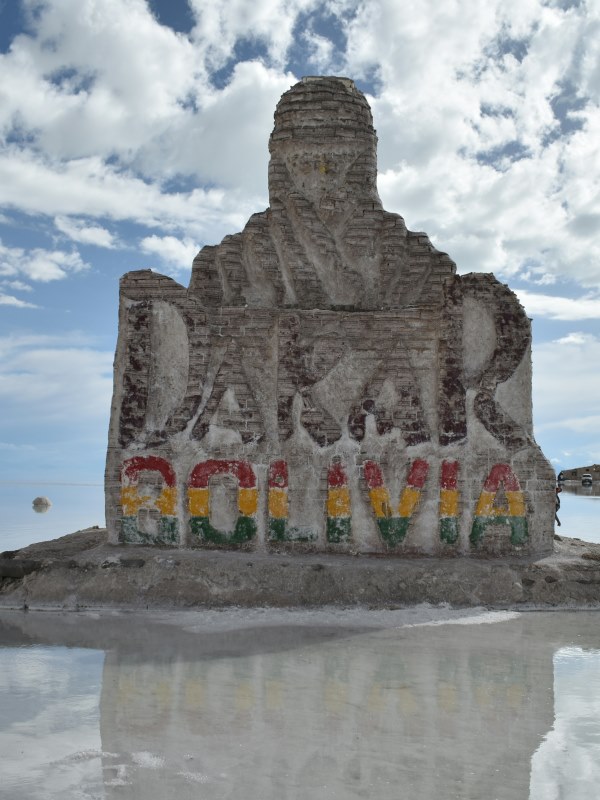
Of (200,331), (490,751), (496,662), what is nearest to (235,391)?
(200,331)

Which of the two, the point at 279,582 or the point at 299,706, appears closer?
the point at 299,706

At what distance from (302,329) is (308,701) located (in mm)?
6287

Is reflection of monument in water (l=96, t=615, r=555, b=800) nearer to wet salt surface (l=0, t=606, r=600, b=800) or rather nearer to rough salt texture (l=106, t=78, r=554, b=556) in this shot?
wet salt surface (l=0, t=606, r=600, b=800)

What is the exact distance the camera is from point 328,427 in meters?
12.2

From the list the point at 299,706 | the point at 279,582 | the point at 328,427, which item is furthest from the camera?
the point at 328,427

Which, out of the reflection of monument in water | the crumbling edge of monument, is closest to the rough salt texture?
the crumbling edge of monument

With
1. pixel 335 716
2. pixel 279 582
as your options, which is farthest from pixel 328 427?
pixel 335 716

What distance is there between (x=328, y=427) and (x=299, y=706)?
556 cm

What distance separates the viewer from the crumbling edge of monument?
1111cm

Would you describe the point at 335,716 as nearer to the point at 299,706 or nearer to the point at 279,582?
the point at 299,706

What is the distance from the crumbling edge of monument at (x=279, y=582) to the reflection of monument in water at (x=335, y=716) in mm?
1441

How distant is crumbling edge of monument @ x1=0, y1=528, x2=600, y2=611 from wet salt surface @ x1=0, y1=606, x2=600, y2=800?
0.43m

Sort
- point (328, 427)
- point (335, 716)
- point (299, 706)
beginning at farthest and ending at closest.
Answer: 1. point (328, 427)
2. point (299, 706)
3. point (335, 716)

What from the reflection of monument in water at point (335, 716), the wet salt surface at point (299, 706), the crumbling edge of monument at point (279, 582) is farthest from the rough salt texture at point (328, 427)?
the reflection of monument in water at point (335, 716)
